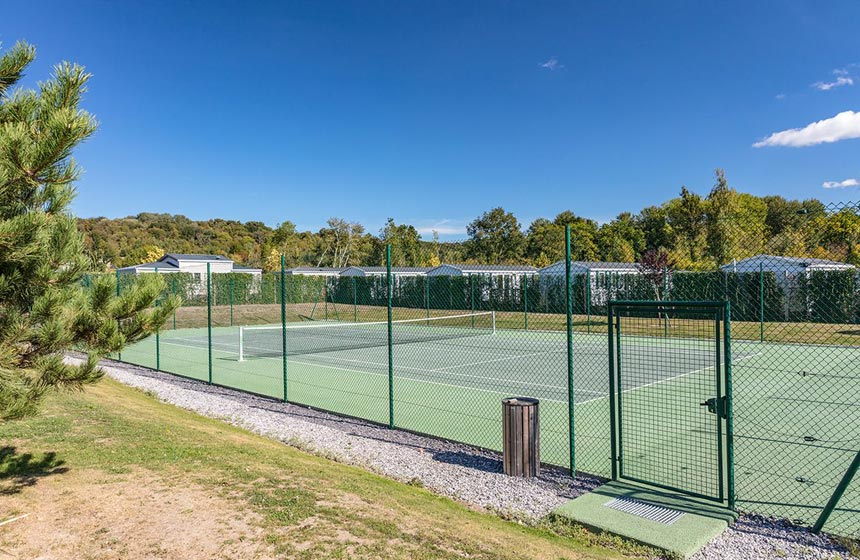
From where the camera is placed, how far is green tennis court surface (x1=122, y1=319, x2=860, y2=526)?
654 cm

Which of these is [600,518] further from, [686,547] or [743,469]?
[743,469]

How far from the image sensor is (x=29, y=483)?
5.15 m

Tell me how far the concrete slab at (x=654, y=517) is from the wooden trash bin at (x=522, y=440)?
796 mm

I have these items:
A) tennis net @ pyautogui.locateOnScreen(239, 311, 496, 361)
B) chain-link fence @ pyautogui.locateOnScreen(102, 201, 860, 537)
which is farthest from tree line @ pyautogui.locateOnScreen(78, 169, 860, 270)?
tennis net @ pyautogui.locateOnScreen(239, 311, 496, 361)

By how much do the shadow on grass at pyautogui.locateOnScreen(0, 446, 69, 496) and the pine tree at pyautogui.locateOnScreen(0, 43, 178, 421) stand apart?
1.71 meters

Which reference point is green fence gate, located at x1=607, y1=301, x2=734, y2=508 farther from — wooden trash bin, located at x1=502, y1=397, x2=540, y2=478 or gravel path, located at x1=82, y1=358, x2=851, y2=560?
wooden trash bin, located at x1=502, y1=397, x2=540, y2=478

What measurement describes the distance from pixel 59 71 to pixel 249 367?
12.5 metres

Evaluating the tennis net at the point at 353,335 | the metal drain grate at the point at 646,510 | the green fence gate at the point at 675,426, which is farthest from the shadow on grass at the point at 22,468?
the tennis net at the point at 353,335

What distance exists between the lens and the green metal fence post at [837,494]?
4.23m

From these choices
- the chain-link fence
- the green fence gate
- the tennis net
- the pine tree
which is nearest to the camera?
the pine tree

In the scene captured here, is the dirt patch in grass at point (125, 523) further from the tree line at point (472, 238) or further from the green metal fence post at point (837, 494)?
the tree line at point (472, 238)

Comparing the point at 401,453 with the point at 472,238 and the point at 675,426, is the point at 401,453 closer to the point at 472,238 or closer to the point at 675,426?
the point at 675,426

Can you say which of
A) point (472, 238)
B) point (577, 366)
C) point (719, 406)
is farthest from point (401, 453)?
point (472, 238)

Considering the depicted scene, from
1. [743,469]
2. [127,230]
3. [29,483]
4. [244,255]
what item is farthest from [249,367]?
[127,230]
